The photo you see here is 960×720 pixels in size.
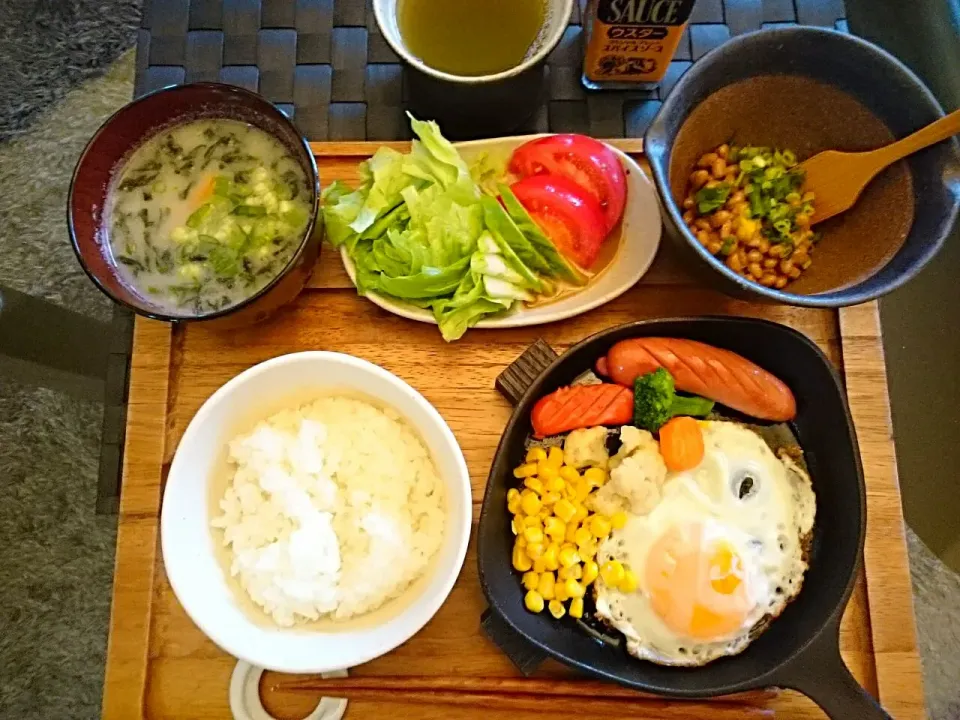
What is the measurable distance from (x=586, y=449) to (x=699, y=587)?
0.33 metres

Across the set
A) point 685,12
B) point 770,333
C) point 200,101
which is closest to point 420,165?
point 200,101

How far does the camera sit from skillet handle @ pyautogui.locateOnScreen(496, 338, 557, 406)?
5.02 feet

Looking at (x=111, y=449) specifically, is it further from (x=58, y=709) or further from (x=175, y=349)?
(x=58, y=709)

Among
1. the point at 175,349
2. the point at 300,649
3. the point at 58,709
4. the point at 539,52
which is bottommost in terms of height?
the point at 58,709

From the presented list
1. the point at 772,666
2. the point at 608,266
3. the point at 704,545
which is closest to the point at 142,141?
the point at 608,266

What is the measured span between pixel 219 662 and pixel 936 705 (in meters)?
1.88

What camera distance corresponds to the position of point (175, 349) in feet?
5.34

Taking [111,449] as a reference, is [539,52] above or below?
above

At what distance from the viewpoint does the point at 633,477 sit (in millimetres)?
1424

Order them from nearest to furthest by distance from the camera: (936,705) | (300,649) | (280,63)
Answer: (300,649) → (280,63) → (936,705)

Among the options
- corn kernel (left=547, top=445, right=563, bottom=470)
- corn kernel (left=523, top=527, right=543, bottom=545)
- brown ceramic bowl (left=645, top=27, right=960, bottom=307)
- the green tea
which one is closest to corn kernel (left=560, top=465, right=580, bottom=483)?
corn kernel (left=547, top=445, right=563, bottom=470)

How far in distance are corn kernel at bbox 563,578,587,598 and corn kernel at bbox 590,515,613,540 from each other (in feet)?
0.33

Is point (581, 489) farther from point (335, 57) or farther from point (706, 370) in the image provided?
point (335, 57)

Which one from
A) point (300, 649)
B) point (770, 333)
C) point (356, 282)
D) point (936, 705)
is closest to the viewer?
point (300, 649)
